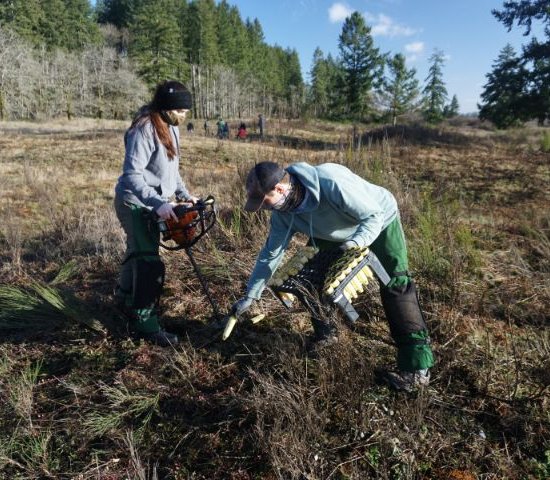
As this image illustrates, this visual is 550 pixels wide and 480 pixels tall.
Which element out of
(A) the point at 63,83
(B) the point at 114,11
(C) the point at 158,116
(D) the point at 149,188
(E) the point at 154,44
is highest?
(B) the point at 114,11

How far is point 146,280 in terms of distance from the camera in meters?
2.67

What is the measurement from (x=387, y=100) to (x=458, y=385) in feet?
129

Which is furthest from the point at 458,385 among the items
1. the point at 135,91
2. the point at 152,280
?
the point at 135,91

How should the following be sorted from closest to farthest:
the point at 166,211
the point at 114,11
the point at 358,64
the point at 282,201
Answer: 1. the point at 282,201
2. the point at 166,211
3. the point at 358,64
4. the point at 114,11

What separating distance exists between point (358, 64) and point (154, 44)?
22.7 metres

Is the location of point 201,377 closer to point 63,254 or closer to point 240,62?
point 63,254

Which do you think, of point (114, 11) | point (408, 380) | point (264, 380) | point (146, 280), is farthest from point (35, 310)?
point (114, 11)

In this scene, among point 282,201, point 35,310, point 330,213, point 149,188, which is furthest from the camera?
point 35,310

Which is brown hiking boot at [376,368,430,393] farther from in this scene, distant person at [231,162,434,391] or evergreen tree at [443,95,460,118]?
Answer: evergreen tree at [443,95,460,118]

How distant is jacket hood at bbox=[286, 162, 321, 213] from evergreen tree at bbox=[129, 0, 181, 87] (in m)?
44.9

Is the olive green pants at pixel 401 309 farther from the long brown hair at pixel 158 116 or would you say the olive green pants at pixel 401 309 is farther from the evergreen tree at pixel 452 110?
the evergreen tree at pixel 452 110

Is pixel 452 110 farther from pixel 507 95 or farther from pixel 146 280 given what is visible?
pixel 146 280

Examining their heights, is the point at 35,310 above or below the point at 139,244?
below

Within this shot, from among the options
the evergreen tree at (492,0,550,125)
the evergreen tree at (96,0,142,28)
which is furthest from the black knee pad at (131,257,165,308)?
the evergreen tree at (96,0,142,28)
